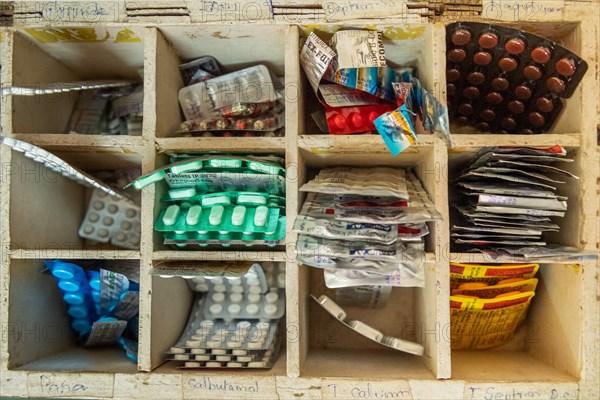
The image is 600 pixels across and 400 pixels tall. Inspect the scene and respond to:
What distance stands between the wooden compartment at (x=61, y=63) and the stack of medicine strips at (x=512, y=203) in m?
1.06

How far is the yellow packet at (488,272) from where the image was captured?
1.36 m

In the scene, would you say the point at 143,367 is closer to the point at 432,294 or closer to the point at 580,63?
the point at 432,294

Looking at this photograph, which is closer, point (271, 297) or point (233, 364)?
point (233, 364)

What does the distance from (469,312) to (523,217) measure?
12.9 inches

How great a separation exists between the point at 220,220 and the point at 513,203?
79 cm

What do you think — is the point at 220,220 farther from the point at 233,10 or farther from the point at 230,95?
the point at 233,10

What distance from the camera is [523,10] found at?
1.27m

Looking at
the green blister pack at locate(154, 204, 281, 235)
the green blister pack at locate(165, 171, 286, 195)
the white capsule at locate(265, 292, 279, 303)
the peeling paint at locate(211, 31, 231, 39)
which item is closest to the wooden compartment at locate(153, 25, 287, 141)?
the peeling paint at locate(211, 31, 231, 39)

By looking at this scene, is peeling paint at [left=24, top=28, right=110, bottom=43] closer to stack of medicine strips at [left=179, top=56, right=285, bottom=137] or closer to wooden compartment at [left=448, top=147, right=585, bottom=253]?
stack of medicine strips at [left=179, top=56, right=285, bottom=137]

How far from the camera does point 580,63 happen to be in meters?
1.24

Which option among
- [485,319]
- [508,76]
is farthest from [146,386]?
Answer: [508,76]

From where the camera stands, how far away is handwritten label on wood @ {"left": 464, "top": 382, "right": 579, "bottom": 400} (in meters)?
1.22

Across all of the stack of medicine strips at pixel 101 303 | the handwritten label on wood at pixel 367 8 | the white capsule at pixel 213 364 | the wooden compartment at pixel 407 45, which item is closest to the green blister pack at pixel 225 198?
Answer: the wooden compartment at pixel 407 45

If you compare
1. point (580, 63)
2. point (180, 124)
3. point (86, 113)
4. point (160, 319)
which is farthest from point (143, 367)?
point (580, 63)
